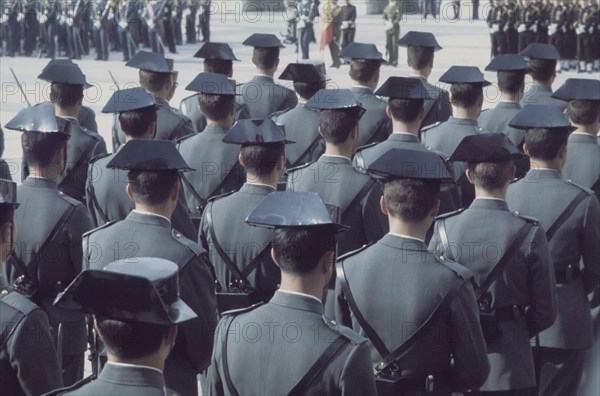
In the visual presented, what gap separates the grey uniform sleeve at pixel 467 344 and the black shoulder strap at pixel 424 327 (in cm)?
2

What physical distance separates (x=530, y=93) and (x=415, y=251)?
5249 millimetres

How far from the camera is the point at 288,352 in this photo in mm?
3754

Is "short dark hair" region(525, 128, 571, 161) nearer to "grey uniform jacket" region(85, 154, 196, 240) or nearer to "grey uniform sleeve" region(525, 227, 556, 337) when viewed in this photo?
"grey uniform sleeve" region(525, 227, 556, 337)

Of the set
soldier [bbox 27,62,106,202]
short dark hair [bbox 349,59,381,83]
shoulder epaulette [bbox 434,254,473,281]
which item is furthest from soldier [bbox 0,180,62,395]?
short dark hair [bbox 349,59,381,83]

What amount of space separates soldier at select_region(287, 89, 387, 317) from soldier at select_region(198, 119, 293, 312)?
356 millimetres

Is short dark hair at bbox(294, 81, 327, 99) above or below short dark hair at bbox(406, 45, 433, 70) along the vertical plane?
below

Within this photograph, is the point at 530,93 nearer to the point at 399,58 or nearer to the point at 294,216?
the point at 294,216

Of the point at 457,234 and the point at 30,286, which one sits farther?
the point at 30,286

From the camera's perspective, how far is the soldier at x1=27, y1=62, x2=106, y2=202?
735 cm

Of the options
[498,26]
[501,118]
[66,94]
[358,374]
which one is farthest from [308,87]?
[498,26]

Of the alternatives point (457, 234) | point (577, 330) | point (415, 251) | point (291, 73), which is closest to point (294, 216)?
point (415, 251)

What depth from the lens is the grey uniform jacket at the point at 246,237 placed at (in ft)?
18.3

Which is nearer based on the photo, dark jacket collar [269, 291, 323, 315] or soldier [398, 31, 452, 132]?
dark jacket collar [269, 291, 323, 315]

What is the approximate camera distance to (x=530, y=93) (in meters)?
9.31
